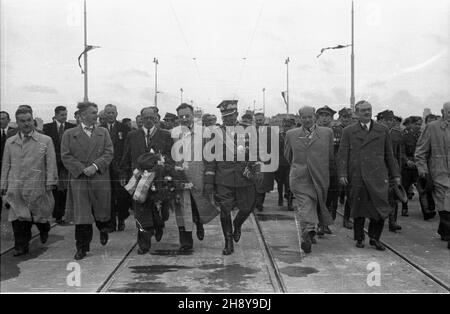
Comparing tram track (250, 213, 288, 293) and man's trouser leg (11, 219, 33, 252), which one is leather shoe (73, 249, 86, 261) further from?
tram track (250, 213, 288, 293)

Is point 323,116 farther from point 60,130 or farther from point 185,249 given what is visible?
point 60,130

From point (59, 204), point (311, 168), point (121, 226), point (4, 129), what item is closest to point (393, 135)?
point (311, 168)

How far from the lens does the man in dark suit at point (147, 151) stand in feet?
24.0

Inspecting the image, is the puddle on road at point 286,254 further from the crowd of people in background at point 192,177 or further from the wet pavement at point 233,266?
the crowd of people in background at point 192,177

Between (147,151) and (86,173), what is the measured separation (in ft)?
3.46

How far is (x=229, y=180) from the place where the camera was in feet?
24.2

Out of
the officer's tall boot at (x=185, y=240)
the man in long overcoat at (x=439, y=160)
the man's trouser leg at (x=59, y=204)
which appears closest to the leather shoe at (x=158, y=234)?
the officer's tall boot at (x=185, y=240)

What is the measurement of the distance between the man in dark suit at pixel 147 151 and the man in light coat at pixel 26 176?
1149 millimetres

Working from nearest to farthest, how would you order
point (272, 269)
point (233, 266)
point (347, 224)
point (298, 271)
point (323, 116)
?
point (298, 271), point (272, 269), point (233, 266), point (347, 224), point (323, 116)

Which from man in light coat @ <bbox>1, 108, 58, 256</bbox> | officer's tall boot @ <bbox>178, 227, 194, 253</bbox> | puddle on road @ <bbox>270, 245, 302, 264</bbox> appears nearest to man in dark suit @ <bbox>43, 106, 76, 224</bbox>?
man in light coat @ <bbox>1, 108, 58, 256</bbox>

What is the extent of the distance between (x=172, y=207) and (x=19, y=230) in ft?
6.31

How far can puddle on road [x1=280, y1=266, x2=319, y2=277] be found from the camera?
6120mm

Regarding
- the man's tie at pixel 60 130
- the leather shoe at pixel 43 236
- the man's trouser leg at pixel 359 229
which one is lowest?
the leather shoe at pixel 43 236
